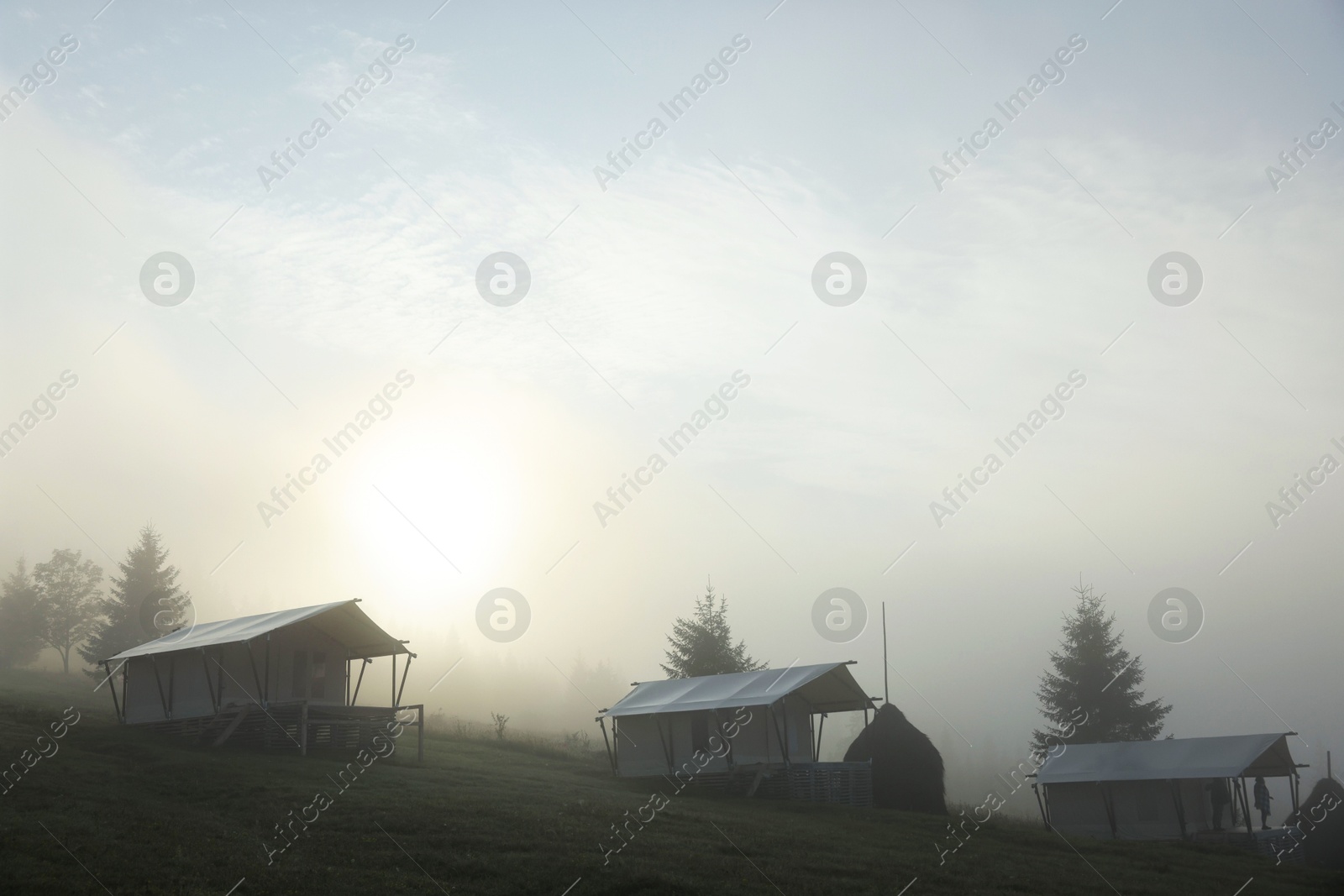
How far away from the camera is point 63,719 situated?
31.2 meters

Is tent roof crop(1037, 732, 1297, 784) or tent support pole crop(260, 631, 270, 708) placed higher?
tent support pole crop(260, 631, 270, 708)

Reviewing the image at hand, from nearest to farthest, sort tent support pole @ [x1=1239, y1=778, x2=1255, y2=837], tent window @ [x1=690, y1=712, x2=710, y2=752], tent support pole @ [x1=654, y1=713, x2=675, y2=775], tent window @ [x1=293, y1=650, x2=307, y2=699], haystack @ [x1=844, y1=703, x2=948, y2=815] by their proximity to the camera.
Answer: tent support pole @ [x1=1239, y1=778, x2=1255, y2=837] → haystack @ [x1=844, y1=703, x2=948, y2=815] → tent window @ [x1=293, y1=650, x2=307, y2=699] → tent window @ [x1=690, y1=712, x2=710, y2=752] → tent support pole @ [x1=654, y1=713, x2=675, y2=775]

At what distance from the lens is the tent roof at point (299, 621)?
1254 inches

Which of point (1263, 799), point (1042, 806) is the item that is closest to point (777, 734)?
Result: point (1042, 806)

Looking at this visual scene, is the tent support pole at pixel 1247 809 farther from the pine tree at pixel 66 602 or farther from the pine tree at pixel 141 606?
the pine tree at pixel 66 602

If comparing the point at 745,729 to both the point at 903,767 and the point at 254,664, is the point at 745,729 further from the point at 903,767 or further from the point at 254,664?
the point at 254,664

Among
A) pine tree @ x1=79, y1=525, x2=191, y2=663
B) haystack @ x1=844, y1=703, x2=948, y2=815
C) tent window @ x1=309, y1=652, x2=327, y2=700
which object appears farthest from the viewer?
pine tree @ x1=79, y1=525, x2=191, y2=663

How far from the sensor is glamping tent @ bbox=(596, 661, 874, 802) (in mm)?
33250

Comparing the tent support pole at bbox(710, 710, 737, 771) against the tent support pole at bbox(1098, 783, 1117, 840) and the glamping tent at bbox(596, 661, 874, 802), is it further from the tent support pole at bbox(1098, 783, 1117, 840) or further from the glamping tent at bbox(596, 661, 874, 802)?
the tent support pole at bbox(1098, 783, 1117, 840)

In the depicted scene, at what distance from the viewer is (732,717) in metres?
34.7

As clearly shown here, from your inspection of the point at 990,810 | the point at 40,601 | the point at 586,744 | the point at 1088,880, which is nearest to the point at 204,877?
the point at 1088,880

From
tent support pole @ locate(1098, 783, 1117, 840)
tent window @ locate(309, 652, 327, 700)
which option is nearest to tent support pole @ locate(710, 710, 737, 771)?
tent support pole @ locate(1098, 783, 1117, 840)

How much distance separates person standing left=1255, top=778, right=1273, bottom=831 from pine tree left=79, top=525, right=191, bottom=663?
50.6 metres

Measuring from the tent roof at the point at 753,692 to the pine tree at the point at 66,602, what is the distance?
46512 millimetres
